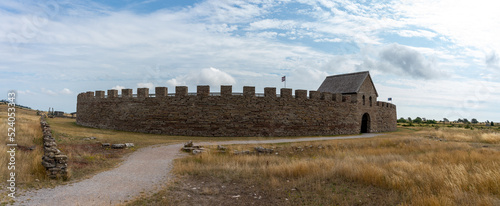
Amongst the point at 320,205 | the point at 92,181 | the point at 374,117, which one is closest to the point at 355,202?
the point at 320,205

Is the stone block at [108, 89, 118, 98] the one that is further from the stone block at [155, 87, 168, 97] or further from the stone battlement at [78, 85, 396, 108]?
the stone block at [155, 87, 168, 97]

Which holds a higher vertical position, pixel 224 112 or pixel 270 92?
pixel 270 92

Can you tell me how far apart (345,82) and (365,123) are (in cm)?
593

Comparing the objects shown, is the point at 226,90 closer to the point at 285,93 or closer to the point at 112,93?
the point at 285,93

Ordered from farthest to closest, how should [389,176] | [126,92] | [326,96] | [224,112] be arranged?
1. [326,96]
2. [126,92]
3. [224,112]
4. [389,176]

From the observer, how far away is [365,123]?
3456cm

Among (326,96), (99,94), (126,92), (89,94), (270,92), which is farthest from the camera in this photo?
(89,94)

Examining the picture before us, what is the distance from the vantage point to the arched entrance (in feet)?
112

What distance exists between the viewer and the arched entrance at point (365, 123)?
34000 mm

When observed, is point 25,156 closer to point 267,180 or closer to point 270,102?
point 267,180

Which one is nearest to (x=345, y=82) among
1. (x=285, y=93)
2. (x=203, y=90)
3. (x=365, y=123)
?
(x=365, y=123)

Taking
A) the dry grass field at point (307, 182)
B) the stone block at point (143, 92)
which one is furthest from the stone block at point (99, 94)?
the dry grass field at point (307, 182)

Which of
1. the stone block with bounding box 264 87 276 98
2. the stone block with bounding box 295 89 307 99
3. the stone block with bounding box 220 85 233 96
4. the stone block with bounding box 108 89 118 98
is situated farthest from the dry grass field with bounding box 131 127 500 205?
the stone block with bounding box 108 89 118 98

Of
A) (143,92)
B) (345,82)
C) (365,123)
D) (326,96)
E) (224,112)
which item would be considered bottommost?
(365,123)
